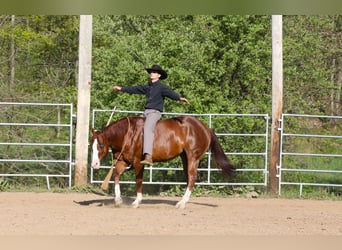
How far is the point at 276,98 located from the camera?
419 inches

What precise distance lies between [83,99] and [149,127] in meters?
2.83

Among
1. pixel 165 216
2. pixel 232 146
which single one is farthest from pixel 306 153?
pixel 165 216

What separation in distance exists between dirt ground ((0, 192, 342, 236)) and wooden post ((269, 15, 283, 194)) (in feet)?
2.09

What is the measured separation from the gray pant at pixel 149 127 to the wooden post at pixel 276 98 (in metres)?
3.35

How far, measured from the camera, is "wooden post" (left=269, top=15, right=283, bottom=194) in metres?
10.5

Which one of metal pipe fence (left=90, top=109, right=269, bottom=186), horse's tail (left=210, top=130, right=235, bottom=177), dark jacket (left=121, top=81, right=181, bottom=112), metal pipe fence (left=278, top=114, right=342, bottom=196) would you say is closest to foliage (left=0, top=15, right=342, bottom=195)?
metal pipe fence (left=90, top=109, right=269, bottom=186)

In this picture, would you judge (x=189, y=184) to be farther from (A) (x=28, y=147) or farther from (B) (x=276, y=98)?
(A) (x=28, y=147)

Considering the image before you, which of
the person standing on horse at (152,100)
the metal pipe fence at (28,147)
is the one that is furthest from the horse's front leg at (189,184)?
the metal pipe fence at (28,147)

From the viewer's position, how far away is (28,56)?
58.0 ft

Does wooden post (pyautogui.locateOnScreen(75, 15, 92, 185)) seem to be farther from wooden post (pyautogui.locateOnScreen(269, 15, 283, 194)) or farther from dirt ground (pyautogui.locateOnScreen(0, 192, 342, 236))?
wooden post (pyautogui.locateOnScreen(269, 15, 283, 194))

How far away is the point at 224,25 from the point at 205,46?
0.60m

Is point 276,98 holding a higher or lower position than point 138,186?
higher

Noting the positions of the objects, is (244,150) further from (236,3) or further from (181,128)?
(236,3)

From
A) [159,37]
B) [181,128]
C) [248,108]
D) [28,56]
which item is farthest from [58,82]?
[181,128]
